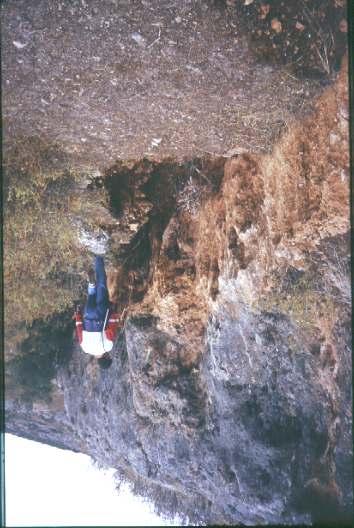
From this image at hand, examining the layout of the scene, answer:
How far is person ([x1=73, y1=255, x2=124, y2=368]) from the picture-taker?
Answer: 316cm

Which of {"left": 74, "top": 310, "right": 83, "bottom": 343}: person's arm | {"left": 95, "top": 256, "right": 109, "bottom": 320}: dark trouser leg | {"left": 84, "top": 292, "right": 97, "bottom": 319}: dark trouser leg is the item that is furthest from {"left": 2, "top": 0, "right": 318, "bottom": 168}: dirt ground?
{"left": 74, "top": 310, "right": 83, "bottom": 343}: person's arm

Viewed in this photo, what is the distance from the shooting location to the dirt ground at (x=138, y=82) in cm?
262

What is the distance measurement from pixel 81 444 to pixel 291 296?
5.60 ft

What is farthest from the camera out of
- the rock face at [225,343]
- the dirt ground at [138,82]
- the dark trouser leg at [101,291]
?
the dark trouser leg at [101,291]

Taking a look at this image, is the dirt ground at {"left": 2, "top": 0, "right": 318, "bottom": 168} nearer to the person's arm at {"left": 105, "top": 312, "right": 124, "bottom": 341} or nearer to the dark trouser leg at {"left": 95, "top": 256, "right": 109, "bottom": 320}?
the dark trouser leg at {"left": 95, "top": 256, "right": 109, "bottom": 320}

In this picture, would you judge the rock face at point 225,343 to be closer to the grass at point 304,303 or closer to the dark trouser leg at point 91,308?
the grass at point 304,303

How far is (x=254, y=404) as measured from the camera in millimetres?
3141

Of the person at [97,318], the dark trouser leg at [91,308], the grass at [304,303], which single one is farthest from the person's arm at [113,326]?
the grass at [304,303]

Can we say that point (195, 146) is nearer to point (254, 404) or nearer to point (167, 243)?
point (167, 243)

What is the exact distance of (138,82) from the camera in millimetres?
2812

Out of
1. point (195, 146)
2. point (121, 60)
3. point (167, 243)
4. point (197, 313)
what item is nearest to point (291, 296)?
point (197, 313)

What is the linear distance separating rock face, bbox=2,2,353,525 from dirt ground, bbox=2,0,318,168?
4.2 inches

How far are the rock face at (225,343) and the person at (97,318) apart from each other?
9 centimetres

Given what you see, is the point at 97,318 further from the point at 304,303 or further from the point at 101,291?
the point at 304,303
